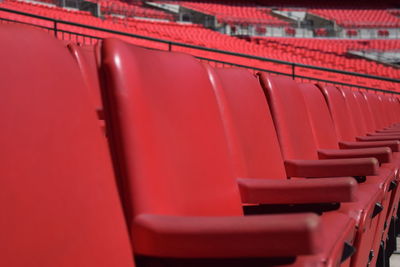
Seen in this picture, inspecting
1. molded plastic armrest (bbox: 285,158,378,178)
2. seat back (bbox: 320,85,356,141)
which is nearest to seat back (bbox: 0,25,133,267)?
molded plastic armrest (bbox: 285,158,378,178)

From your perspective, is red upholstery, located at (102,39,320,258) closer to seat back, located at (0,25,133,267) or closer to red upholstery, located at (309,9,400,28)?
seat back, located at (0,25,133,267)

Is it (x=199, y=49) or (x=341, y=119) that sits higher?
(x=199, y=49)

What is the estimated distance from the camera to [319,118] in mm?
1327

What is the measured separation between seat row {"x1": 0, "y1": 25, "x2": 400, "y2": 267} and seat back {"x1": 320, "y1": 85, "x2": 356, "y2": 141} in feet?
2.72

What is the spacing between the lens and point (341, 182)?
2.17ft

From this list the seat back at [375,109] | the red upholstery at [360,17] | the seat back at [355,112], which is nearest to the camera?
the seat back at [355,112]

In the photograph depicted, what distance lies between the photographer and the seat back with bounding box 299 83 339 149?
→ 50.3 inches

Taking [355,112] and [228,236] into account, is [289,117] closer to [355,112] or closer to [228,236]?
[228,236]

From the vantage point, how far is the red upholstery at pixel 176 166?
0.41 meters

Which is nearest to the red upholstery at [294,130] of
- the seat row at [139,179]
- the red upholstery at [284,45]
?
the seat row at [139,179]

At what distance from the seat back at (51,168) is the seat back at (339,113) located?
4.11 feet

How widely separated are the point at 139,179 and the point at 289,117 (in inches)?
23.8

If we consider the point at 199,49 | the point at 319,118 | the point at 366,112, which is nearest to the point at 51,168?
the point at 319,118

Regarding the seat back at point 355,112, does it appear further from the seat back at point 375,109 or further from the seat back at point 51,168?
the seat back at point 51,168
